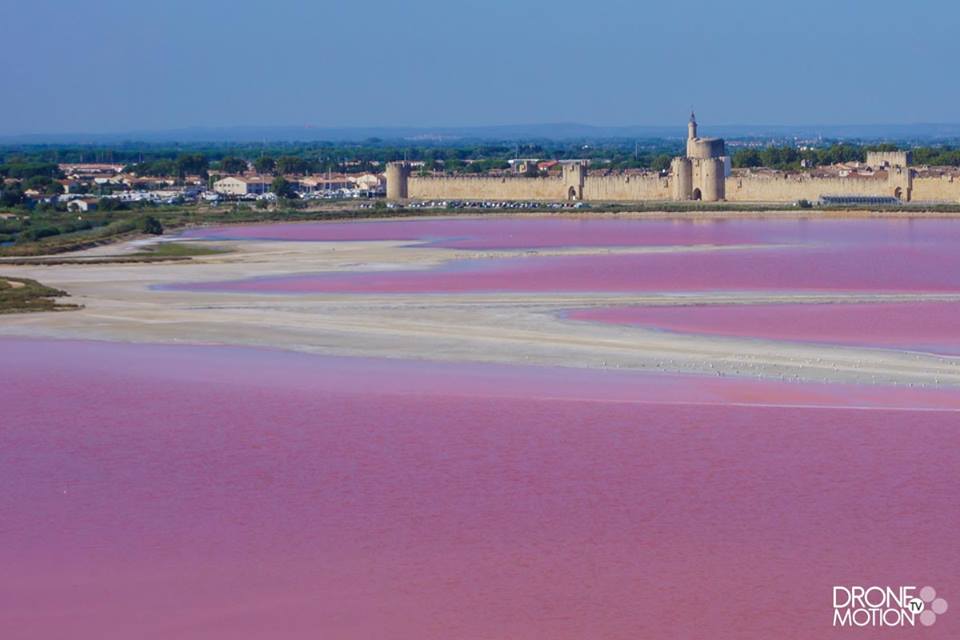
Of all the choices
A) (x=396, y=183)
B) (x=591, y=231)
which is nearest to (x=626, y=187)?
(x=396, y=183)

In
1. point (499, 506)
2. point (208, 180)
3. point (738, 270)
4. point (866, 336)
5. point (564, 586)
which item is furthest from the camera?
point (208, 180)

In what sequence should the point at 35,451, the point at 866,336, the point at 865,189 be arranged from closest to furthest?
the point at 35,451 → the point at 866,336 → the point at 865,189

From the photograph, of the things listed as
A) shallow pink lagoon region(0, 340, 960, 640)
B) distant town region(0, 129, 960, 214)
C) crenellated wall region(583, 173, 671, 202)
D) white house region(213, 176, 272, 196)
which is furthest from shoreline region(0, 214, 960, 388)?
white house region(213, 176, 272, 196)

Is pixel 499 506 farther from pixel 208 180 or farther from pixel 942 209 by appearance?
pixel 208 180

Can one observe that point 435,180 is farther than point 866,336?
Yes

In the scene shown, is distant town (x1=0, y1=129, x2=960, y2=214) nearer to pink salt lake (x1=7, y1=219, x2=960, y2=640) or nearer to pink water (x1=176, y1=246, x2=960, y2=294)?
pink water (x1=176, y1=246, x2=960, y2=294)

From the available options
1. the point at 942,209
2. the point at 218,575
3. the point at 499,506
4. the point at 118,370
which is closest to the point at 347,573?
the point at 218,575
